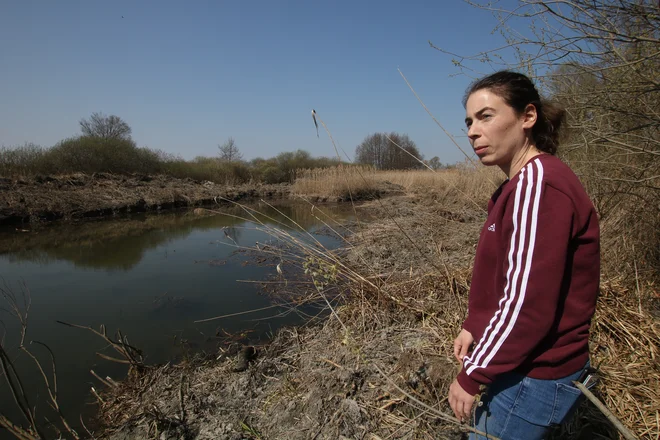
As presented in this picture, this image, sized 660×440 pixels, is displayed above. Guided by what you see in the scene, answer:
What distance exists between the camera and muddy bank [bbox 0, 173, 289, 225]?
33.6 ft

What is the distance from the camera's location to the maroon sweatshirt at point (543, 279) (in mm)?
773

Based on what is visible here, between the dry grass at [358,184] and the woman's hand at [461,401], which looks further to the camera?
the dry grass at [358,184]

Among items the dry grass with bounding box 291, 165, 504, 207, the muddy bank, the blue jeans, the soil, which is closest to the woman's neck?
the blue jeans

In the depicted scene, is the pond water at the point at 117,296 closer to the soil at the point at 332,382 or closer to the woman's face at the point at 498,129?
the soil at the point at 332,382

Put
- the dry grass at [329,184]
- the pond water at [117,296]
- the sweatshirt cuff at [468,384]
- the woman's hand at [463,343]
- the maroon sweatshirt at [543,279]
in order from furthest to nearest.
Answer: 1. the dry grass at [329,184]
2. the pond water at [117,296]
3. the woman's hand at [463,343]
4. the sweatshirt cuff at [468,384]
5. the maroon sweatshirt at [543,279]

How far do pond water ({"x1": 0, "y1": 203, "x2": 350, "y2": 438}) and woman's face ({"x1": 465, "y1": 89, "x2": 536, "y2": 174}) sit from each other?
1.33 meters

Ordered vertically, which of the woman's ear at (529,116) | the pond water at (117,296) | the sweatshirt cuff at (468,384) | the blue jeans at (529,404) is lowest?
the pond water at (117,296)

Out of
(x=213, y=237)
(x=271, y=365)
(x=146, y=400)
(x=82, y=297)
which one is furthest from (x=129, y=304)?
(x=213, y=237)

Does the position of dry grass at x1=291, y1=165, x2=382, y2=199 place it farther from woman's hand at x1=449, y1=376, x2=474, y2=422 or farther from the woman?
woman's hand at x1=449, y1=376, x2=474, y2=422

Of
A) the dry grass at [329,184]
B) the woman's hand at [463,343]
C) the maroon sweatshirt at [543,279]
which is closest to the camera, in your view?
the maroon sweatshirt at [543,279]

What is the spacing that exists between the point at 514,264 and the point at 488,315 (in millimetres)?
340

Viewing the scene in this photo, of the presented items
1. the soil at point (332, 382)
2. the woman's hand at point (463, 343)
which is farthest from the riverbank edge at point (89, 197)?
the woman's hand at point (463, 343)

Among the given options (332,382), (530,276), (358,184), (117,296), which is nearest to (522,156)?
(530,276)

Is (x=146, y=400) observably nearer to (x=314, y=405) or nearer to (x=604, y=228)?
(x=314, y=405)
